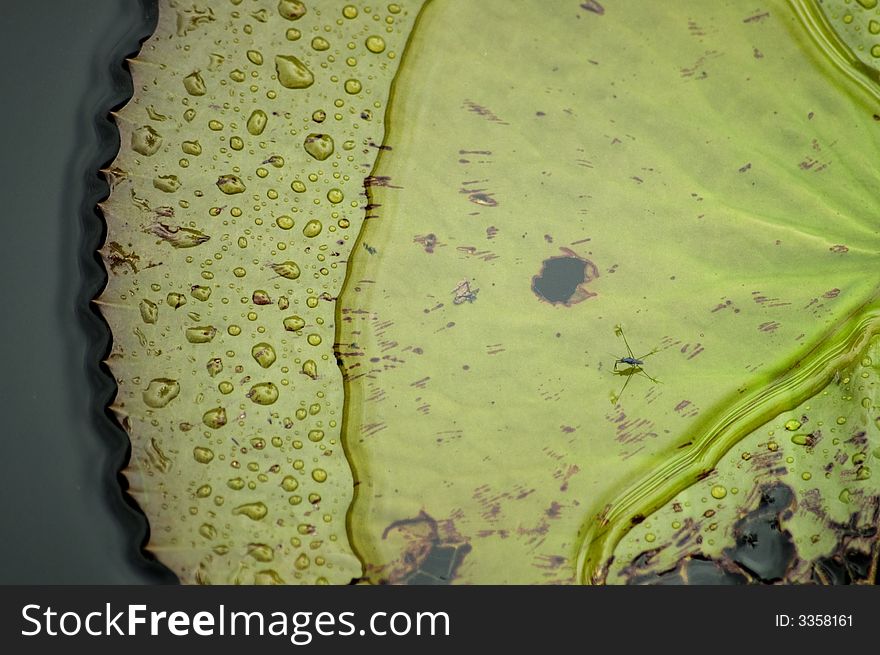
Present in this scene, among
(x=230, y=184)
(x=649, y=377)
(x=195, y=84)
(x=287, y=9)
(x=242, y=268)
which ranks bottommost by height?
(x=649, y=377)

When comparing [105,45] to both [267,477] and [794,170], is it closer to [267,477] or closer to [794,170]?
[267,477]

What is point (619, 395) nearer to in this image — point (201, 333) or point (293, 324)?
point (293, 324)

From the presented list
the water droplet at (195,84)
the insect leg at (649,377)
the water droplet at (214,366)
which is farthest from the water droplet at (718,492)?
the water droplet at (195,84)

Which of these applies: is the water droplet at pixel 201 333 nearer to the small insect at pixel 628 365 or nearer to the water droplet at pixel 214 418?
the water droplet at pixel 214 418

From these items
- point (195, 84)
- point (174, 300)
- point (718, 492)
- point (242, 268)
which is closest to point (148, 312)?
point (174, 300)

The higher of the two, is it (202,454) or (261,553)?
(202,454)

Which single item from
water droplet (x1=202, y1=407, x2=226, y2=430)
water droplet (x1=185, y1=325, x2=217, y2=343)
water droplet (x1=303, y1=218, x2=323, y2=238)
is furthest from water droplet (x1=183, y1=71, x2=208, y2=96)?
water droplet (x1=202, y1=407, x2=226, y2=430)

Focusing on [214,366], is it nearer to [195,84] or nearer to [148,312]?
[148,312]

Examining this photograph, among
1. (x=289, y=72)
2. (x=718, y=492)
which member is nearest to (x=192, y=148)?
(x=289, y=72)
